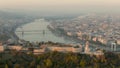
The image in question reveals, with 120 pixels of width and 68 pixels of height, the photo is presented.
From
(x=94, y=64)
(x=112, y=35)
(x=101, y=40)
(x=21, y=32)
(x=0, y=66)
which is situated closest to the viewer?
(x=0, y=66)

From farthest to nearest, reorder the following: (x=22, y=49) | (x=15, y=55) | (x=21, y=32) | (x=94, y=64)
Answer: (x=21, y=32), (x=22, y=49), (x=15, y=55), (x=94, y=64)

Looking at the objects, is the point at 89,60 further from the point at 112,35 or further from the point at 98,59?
the point at 112,35

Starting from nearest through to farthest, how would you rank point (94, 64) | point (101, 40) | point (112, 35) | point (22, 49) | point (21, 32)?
point (94, 64)
point (22, 49)
point (101, 40)
point (112, 35)
point (21, 32)

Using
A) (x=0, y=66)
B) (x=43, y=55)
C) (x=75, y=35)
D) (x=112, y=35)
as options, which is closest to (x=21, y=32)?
(x=75, y=35)

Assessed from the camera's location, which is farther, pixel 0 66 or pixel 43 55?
pixel 43 55

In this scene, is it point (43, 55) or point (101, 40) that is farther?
point (101, 40)

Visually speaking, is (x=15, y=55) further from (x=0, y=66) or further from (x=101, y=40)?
(x=101, y=40)

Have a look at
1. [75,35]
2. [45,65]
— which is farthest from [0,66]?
[75,35]

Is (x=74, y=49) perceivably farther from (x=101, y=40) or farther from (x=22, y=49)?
(x=101, y=40)

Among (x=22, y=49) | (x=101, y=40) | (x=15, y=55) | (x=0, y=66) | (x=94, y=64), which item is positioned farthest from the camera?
(x=101, y=40)
